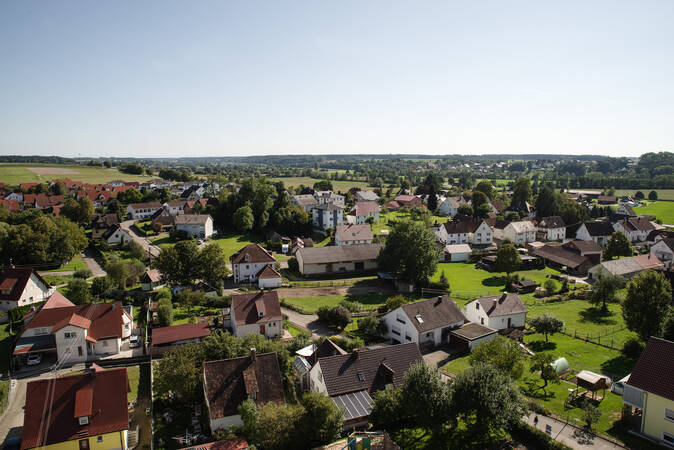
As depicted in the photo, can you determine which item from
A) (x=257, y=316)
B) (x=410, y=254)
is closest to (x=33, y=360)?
(x=257, y=316)

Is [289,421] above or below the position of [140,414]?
above

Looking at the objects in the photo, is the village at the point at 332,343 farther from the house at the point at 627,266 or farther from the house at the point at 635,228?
the house at the point at 635,228

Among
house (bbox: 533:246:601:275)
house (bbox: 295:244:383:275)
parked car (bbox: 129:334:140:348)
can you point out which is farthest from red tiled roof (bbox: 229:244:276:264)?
house (bbox: 533:246:601:275)

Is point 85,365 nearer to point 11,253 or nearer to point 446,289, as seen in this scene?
point 11,253

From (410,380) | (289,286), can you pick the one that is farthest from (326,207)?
(410,380)

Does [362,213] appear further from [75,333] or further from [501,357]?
[501,357]

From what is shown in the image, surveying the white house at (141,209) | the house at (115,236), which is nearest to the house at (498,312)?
the house at (115,236)
